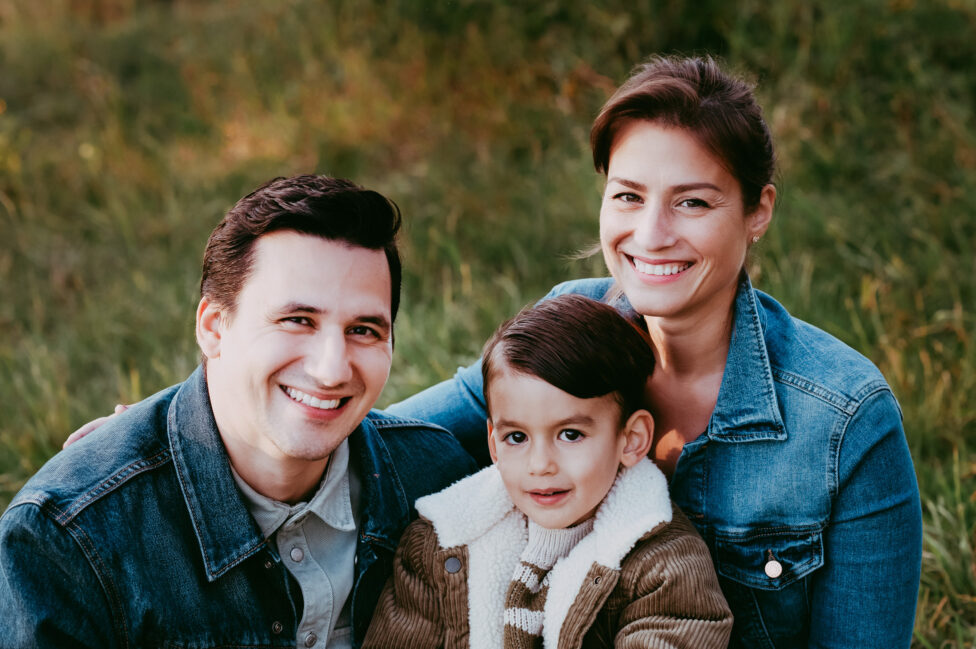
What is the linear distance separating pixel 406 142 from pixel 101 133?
2.31m

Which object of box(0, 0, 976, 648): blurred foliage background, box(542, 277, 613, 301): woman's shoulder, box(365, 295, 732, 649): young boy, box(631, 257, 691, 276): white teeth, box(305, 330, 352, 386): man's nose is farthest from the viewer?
box(0, 0, 976, 648): blurred foliage background

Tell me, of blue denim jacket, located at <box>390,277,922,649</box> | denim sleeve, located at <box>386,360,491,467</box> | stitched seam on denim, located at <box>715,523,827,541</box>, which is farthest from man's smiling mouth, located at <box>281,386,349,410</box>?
stitched seam on denim, located at <box>715,523,827,541</box>

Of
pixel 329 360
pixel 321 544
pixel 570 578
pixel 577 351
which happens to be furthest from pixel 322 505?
pixel 577 351

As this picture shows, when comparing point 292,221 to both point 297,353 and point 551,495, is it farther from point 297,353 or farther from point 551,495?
point 551,495

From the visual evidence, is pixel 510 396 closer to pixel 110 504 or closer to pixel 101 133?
pixel 110 504

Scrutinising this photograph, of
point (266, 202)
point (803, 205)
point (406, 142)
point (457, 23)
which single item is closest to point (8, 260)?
point (406, 142)

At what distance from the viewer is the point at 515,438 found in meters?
2.56

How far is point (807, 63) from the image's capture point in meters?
5.60

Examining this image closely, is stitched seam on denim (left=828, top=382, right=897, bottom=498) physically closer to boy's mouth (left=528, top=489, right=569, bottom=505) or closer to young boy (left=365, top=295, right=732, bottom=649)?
young boy (left=365, top=295, right=732, bottom=649)

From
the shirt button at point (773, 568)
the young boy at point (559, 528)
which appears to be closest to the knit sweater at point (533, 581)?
the young boy at point (559, 528)

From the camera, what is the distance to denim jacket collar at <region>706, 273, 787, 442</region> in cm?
258

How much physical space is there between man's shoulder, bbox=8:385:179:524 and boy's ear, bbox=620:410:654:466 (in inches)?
46.1

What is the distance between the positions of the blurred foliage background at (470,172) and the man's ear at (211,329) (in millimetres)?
1837

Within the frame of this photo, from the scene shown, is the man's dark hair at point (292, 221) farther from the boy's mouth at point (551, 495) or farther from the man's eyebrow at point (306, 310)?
the boy's mouth at point (551, 495)
